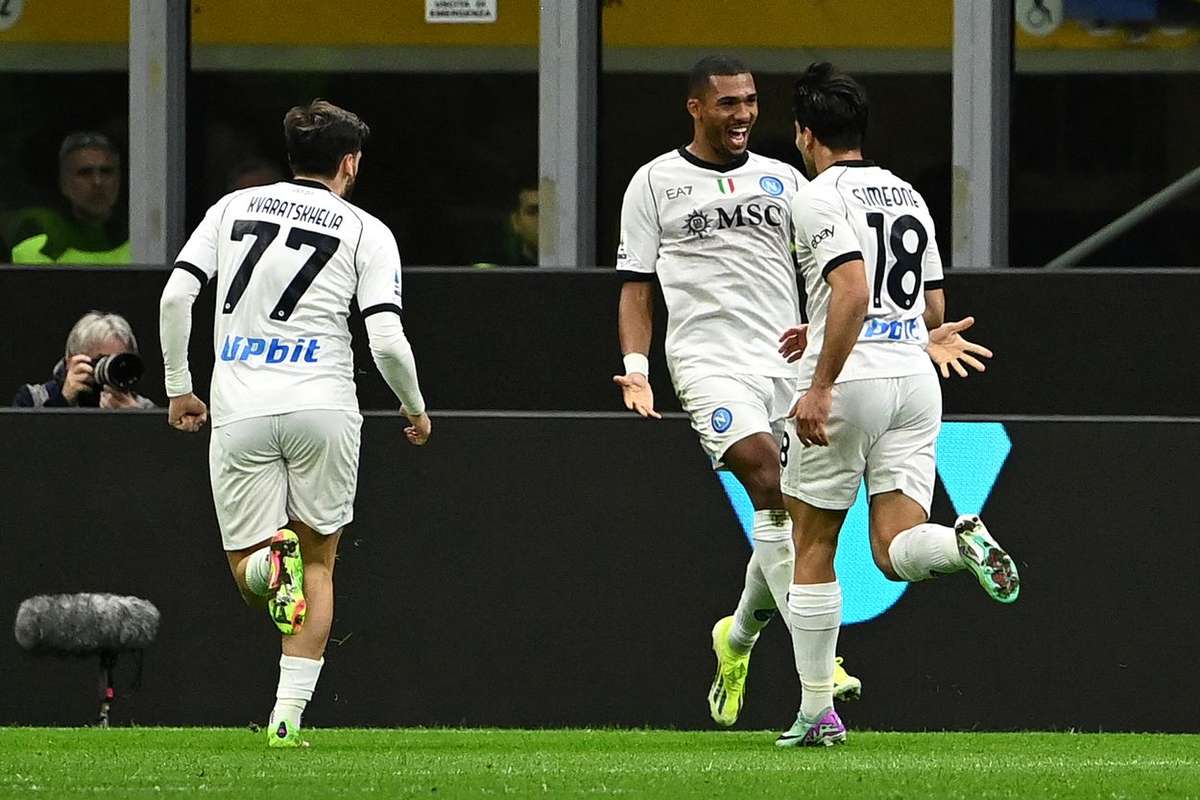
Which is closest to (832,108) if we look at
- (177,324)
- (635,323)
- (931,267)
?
(931,267)

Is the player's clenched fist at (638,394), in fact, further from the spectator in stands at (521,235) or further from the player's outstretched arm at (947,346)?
the spectator in stands at (521,235)

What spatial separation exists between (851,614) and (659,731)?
0.92 meters

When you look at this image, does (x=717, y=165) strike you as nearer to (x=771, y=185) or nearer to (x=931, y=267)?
(x=771, y=185)

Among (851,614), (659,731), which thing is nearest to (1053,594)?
(851,614)

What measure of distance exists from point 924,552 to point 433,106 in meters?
5.57

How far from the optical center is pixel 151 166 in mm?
12664

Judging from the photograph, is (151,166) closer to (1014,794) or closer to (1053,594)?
(1053,594)

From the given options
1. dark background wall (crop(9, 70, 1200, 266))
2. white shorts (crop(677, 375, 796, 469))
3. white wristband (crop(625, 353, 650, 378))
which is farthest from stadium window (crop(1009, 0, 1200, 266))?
white wristband (crop(625, 353, 650, 378))

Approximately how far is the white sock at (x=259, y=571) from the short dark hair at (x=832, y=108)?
6.72 ft

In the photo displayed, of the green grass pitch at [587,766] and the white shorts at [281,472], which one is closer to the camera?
the green grass pitch at [587,766]

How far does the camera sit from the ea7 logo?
7.55 meters

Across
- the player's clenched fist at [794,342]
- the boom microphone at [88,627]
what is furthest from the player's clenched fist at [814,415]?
the boom microphone at [88,627]

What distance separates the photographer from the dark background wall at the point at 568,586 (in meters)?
10.4

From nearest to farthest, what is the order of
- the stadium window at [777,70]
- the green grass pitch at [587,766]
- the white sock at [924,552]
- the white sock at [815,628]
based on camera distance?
1. the green grass pitch at [587,766]
2. the white sock at [924,552]
3. the white sock at [815,628]
4. the stadium window at [777,70]
